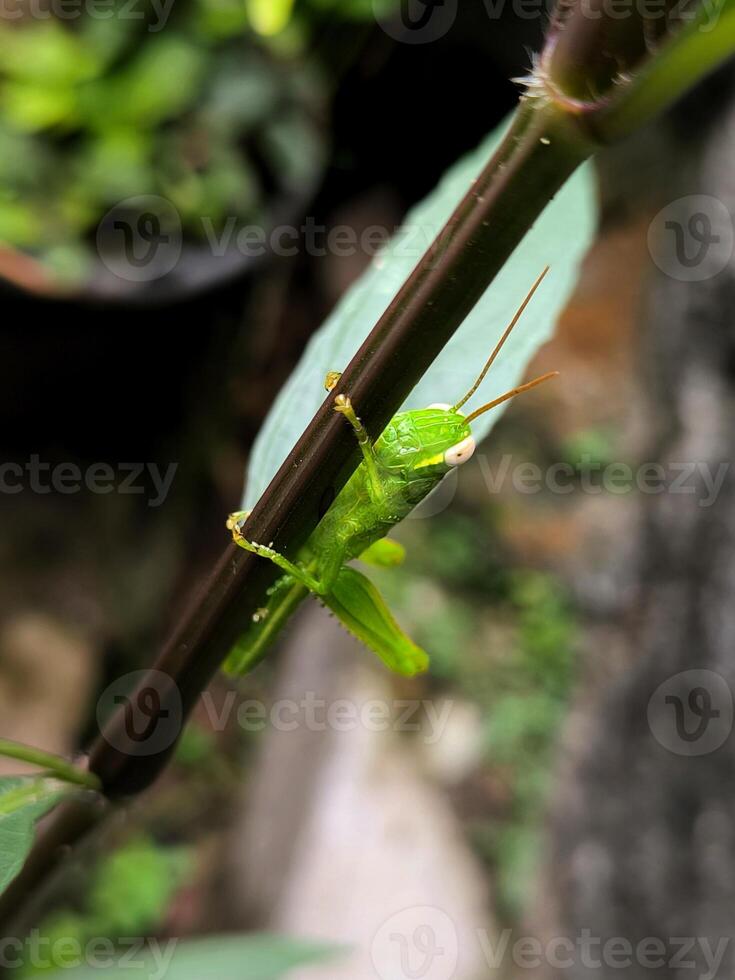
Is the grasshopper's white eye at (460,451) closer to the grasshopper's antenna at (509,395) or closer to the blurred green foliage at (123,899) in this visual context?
the grasshopper's antenna at (509,395)

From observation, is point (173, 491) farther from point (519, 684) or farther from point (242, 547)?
point (242, 547)

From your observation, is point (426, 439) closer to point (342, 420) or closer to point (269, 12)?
point (342, 420)

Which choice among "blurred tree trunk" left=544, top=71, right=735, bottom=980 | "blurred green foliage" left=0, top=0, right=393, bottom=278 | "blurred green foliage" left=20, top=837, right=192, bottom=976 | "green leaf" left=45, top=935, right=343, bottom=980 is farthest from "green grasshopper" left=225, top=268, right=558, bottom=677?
"blurred green foliage" left=20, top=837, right=192, bottom=976

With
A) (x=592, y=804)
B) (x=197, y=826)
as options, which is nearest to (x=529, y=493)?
(x=592, y=804)

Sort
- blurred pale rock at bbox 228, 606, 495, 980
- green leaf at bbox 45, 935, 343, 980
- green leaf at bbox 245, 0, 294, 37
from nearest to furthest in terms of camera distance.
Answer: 1. green leaf at bbox 45, 935, 343, 980
2. green leaf at bbox 245, 0, 294, 37
3. blurred pale rock at bbox 228, 606, 495, 980

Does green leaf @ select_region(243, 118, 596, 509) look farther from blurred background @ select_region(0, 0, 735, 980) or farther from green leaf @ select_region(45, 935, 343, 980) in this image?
blurred background @ select_region(0, 0, 735, 980)

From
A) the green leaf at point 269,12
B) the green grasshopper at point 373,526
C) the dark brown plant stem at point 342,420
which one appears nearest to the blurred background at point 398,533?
the green leaf at point 269,12

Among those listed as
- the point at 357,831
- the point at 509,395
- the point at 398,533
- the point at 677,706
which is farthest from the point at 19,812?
the point at 398,533

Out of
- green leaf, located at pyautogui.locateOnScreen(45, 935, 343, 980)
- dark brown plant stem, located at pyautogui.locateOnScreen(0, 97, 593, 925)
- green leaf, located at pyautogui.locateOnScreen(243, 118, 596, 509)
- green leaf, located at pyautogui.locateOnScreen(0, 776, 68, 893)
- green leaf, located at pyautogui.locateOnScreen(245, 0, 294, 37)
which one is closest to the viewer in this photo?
dark brown plant stem, located at pyautogui.locateOnScreen(0, 97, 593, 925)

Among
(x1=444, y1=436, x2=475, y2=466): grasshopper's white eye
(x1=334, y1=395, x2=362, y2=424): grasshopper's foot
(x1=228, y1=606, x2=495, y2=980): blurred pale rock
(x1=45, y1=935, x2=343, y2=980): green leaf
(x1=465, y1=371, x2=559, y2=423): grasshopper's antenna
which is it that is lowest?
(x1=228, y1=606, x2=495, y2=980): blurred pale rock
